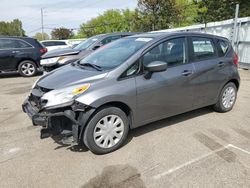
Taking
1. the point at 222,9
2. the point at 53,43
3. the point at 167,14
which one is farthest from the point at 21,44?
the point at 167,14

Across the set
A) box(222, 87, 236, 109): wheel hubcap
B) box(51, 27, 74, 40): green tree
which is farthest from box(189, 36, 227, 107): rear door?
box(51, 27, 74, 40): green tree

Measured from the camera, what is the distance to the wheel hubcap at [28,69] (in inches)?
406

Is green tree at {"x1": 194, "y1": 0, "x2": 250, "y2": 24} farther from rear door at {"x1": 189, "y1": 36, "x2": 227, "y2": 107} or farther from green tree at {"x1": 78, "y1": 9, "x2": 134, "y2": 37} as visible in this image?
green tree at {"x1": 78, "y1": 9, "x2": 134, "y2": 37}

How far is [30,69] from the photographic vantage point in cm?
1043

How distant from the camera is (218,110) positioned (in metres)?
5.12

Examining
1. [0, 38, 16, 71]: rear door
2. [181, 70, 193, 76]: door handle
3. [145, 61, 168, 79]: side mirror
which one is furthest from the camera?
[0, 38, 16, 71]: rear door

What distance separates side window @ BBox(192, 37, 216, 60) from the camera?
443cm

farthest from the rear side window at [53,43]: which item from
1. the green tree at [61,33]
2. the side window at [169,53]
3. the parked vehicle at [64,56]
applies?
the green tree at [61,33]

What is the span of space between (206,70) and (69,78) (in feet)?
8.07

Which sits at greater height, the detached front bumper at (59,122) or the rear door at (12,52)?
the rear door at (12,52)

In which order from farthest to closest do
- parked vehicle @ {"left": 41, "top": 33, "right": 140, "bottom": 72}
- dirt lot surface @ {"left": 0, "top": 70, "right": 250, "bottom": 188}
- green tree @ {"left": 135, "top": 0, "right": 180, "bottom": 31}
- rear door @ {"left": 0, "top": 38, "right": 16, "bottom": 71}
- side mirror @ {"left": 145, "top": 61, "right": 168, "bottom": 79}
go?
green tree @ {"left": 135, "top": 0, "right": 180, "bottom": 31} < rear door @ {"left": 0, "top": 38, "right": 16, "bottom": 71} < parked vehicle @ {"left": 41, "top": 33, "right": 140, "bottom": 72} < side mirror @ {"left": 145, "top": 61, "right": 168, "bottom": 79} < dirt lot surface @ {"left": 0, "top": 70, "right": 250, "bottom": 188}

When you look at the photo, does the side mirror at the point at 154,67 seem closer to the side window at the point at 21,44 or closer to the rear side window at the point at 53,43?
the side window at the point at 21,44

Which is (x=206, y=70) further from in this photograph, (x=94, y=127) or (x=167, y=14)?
(x=167, y=14)

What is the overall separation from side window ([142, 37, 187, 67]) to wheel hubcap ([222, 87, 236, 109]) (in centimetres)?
145
